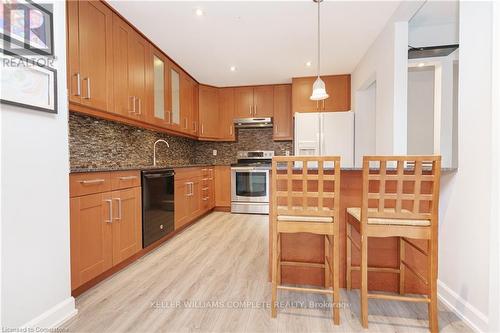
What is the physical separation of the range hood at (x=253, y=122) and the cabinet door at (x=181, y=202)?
5.92 ft

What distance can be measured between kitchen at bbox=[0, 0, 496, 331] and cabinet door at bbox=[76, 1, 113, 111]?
0.01 m

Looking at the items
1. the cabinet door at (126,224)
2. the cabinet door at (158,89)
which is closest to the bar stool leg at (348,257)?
the cabinet door at (126,224)

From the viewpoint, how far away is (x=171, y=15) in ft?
7.91

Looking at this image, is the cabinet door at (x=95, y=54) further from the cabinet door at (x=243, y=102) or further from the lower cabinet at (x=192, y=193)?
the cabinet door at (x=243, y=102)

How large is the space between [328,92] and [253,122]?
1.47m

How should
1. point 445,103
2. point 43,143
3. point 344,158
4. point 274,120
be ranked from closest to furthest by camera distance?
point 43,143 → point 445,103 → point 344,158 → point 274,120

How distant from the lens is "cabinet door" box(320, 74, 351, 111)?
165 inches

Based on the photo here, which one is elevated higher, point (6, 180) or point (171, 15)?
point (171, 15)

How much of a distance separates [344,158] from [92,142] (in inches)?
134

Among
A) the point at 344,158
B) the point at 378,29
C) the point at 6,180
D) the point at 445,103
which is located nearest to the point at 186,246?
the point at 6,180

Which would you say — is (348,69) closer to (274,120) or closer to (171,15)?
(274,120)

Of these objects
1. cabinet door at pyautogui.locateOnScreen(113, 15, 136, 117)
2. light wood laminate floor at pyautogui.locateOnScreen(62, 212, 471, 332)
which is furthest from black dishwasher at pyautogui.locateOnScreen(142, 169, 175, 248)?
cabinet door at pyautogui.locateOnScreen(113, 15, 136, 117)

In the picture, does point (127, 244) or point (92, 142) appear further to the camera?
point (92, 142)

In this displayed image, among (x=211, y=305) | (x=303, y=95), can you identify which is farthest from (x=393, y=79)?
(x=211, y=305)
